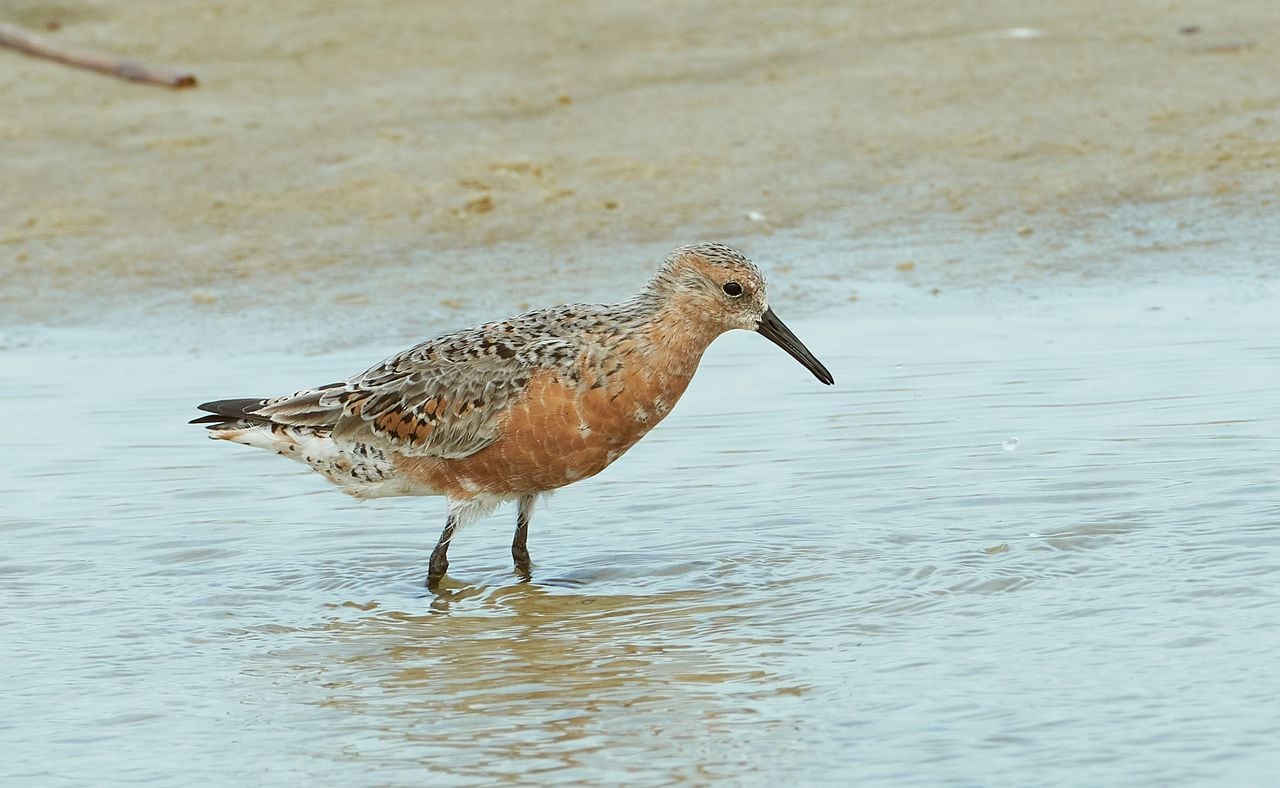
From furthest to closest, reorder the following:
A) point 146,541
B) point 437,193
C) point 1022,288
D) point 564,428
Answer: point 437,193 < point 1022,288 < point 146,541 < point 564,428

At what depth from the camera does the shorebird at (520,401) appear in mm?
8750

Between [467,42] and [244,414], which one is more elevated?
[467,42]

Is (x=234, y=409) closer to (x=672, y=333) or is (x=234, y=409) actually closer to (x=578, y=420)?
(x=578, y=420)

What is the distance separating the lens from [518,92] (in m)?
16.5

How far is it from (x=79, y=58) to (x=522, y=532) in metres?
8.29

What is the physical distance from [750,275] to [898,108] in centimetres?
714

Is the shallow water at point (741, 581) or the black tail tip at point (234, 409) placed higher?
the black tail tip at point (234, 409)

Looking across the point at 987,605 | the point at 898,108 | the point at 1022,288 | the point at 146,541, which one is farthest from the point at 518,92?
the point at 987,605

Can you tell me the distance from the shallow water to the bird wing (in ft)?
2.00

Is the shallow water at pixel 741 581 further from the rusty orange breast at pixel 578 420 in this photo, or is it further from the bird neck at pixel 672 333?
the bird neck at pixel 672 333

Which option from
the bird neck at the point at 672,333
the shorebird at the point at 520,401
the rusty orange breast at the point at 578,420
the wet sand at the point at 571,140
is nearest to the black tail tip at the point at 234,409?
the shorebird at the point at 520,401

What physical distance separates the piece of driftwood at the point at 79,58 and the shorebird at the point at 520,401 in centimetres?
725

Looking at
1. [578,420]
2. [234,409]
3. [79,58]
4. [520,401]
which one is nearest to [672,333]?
[578,420]

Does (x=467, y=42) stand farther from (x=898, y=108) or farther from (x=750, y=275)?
(x=750, y=275)
